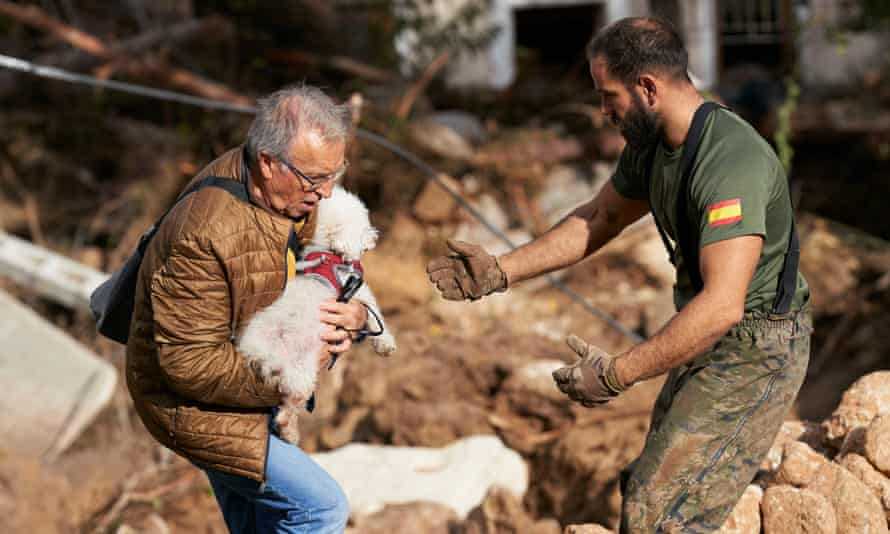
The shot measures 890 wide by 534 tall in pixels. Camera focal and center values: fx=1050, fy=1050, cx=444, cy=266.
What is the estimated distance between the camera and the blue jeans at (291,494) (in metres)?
3.59

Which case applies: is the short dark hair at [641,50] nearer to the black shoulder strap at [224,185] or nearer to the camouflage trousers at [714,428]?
the camouflage trousers at [714,428]

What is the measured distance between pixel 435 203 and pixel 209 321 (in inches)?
289

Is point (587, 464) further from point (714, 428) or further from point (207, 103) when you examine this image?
point (207, 103)

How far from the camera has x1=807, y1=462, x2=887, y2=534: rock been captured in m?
3.98

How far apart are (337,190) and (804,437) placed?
256 centimetres

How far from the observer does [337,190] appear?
3.75m

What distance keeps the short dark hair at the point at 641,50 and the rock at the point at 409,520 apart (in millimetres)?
3002

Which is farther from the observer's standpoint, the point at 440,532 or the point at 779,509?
the point at 440,532

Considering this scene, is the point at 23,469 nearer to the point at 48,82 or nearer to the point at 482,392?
the point at 482,392

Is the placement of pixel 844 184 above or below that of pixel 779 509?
below

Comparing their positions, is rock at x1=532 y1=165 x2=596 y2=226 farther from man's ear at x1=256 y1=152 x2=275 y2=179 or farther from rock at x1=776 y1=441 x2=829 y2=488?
man's ear at x1=256 y1=152 x2=275 y2=179

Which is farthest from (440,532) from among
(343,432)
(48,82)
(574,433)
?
(48,82)

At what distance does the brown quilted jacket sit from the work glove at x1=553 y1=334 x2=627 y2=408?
3.21ft

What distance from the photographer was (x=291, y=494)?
3.62 meters
